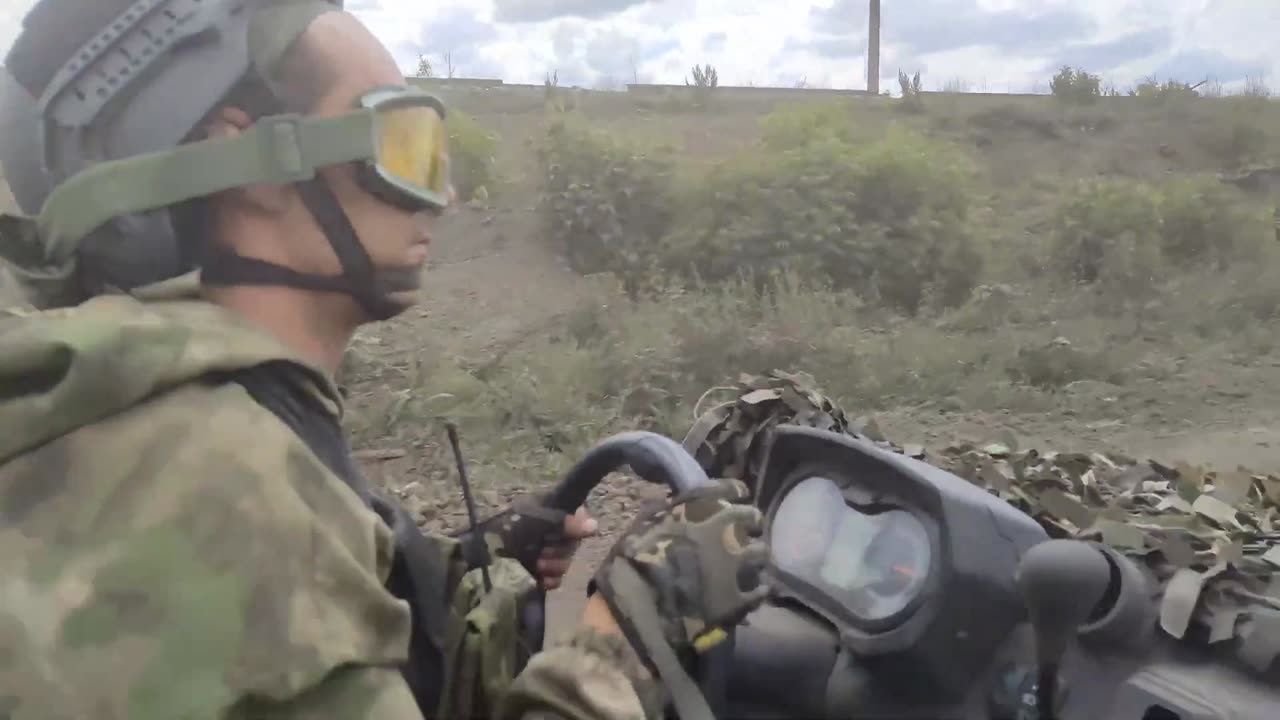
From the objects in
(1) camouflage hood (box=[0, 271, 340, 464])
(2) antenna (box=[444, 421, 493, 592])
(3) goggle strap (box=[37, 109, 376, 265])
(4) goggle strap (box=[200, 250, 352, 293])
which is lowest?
(2) antenna (box=[444, 421, 493, 592])

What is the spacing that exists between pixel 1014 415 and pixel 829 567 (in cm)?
644

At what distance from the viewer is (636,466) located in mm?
1789

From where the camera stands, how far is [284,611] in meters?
1.09

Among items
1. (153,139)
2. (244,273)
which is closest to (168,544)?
(244,273)

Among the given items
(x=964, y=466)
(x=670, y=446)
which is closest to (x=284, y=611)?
(x=670, y=446)

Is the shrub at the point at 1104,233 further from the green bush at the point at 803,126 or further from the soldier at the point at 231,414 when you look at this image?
the soldier at the point at 231,414

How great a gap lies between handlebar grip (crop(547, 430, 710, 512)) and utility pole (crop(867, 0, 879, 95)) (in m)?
16.4

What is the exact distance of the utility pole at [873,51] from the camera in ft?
57.8

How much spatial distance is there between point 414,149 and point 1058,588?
94cm

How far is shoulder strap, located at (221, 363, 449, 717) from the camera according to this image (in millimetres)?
A: 1335

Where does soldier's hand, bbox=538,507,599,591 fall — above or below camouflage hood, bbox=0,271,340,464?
below

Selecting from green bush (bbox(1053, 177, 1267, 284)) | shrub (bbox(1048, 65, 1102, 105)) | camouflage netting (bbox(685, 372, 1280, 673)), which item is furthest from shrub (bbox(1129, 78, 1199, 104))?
camouflage netting (bbox(685, 372, 1280, 673))

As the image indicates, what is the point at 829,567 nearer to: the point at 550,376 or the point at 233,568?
the point at 233,568

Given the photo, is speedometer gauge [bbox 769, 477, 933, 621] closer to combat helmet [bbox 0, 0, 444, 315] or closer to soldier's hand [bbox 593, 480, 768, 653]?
soldier's hand [bbox 593, 480, 768, 653]
